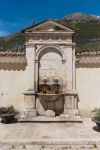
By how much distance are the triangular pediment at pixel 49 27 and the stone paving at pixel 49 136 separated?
476cm

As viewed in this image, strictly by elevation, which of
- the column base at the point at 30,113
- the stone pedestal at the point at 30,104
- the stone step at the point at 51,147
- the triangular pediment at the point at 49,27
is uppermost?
the triangular pediment at the point at 49,27

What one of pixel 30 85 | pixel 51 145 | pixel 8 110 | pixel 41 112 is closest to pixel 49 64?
pixel 30 85

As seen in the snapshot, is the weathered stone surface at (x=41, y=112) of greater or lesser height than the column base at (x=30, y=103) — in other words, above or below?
below

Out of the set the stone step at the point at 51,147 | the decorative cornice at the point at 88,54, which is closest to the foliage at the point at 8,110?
the decorative cornice at the point at 88,54

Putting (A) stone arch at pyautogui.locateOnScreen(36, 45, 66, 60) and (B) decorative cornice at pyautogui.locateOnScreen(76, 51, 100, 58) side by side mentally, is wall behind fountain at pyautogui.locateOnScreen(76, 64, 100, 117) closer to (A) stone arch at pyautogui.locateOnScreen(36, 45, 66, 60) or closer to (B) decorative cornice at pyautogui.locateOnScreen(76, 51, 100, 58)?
(B) decorative cornice at pyautogui.locateOnScreen(76, 51, 100, 58)

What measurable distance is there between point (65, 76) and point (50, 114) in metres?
2.04

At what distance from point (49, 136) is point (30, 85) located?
4.75 metres

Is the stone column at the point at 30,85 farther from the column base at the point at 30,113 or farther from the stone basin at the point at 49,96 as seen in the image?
the stone basin at the point at 49,96

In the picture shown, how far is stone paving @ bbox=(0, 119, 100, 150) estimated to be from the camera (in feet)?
32.4

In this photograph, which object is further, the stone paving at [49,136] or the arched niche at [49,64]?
the arched niche at [49,64]

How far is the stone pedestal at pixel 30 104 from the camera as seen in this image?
1530 centimetres

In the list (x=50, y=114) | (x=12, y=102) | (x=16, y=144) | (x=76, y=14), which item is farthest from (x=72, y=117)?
(x=76, y=14)

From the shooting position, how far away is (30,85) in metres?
15.5

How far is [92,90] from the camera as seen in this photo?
52.7ft
